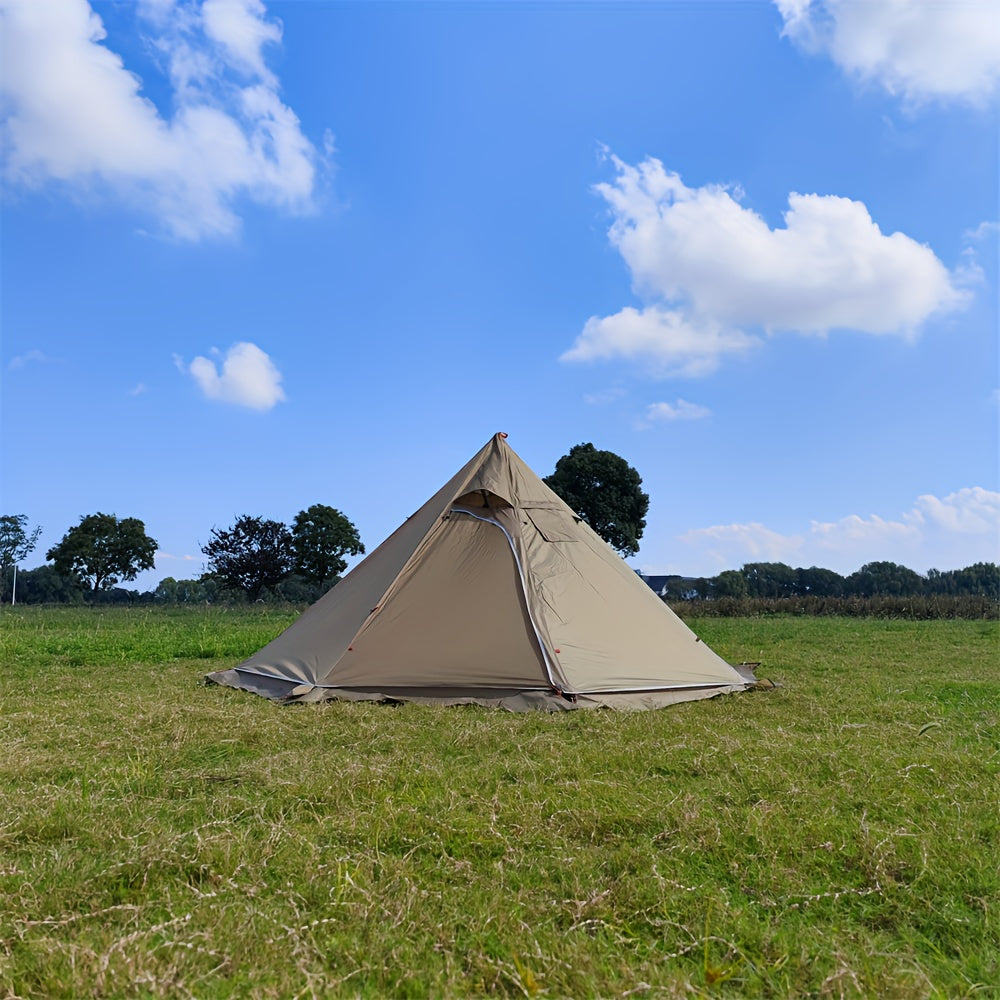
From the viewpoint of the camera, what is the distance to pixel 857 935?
2064mm

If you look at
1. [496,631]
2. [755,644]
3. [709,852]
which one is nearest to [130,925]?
[709,852]

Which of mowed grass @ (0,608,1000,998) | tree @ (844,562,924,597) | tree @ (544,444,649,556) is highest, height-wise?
tree @ (544,444,649,556)

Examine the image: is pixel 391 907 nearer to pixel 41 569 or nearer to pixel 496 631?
pixel 496 631

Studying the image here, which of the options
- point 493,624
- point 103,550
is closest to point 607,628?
point 493,624

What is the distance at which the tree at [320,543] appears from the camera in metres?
36.8

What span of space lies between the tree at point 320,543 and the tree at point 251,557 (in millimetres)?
823

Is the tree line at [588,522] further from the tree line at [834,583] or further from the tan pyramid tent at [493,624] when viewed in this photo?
the tan pyramid tent at [493,624]

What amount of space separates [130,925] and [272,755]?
1.96 metres

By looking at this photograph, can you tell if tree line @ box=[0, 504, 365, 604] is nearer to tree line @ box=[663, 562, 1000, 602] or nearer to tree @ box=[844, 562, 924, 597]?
tree line @ box=[663, 562, 1000, 602]

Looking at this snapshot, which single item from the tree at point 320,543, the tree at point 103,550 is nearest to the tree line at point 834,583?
the tree at point 320,543

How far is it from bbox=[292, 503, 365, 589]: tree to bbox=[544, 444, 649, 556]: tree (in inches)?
421

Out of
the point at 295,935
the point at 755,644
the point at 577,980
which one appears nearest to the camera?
the point at 577,980

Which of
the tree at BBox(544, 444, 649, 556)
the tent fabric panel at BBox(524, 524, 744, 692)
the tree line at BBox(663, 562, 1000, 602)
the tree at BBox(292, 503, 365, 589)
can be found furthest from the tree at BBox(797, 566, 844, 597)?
the tent fabric panel at BBox(524, 524, 744, 692)

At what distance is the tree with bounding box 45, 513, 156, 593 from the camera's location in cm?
4303
